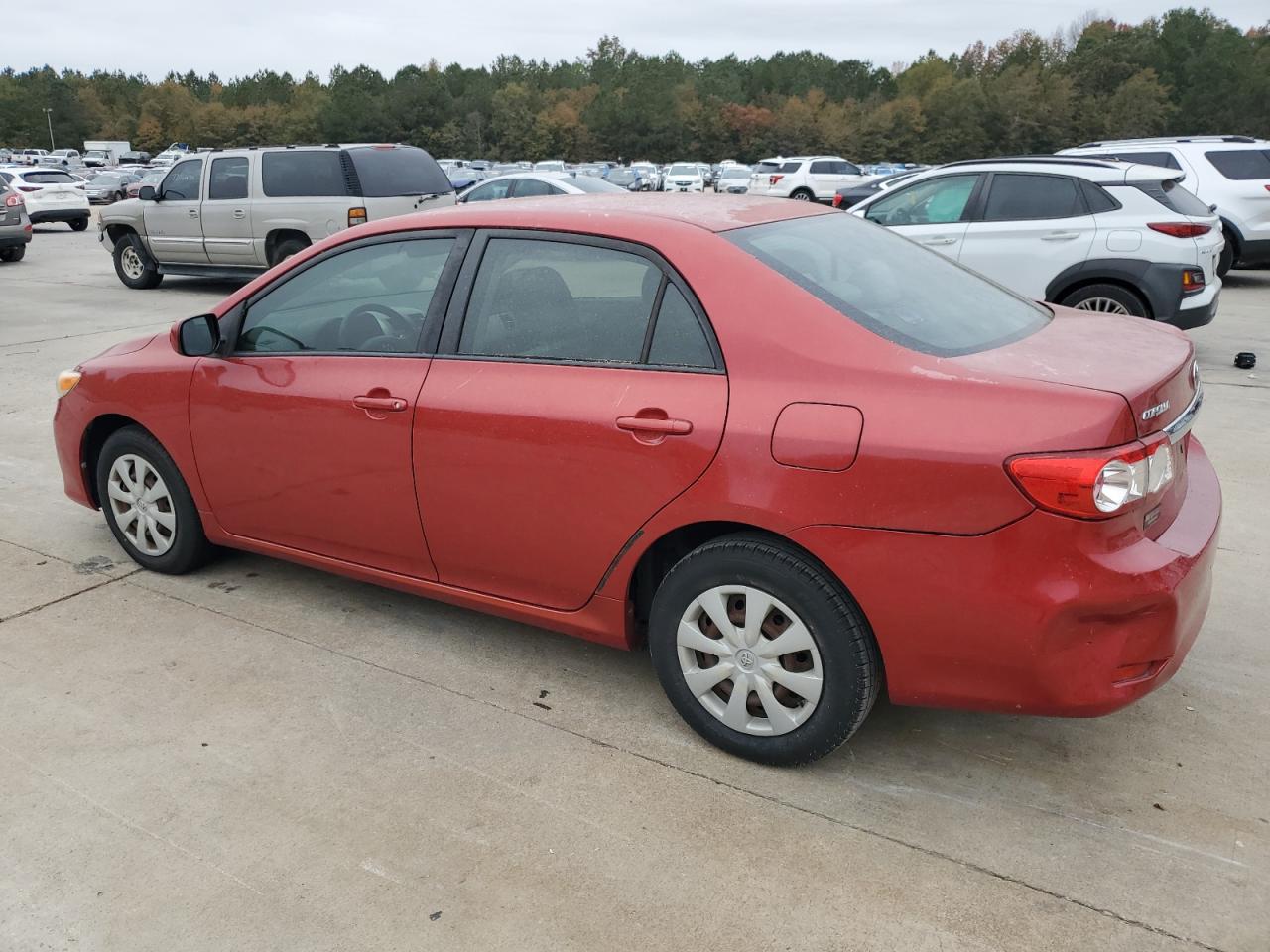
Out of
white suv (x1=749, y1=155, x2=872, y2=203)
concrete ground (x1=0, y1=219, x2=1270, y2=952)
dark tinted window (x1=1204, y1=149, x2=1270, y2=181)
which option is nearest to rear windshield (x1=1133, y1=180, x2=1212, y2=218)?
dark tinted window (x1=1204, y1=149, x2=1270, y2=181)

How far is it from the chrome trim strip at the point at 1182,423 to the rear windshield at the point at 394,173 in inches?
415

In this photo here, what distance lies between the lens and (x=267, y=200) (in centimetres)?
1269

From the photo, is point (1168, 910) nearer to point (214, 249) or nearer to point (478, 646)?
point (478, 646)

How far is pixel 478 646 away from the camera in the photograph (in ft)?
12.9

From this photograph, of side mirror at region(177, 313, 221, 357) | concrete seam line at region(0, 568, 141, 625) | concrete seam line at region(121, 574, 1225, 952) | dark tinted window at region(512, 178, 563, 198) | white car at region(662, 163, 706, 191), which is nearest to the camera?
concrete seam line at region(121, 574, 1225, 952)

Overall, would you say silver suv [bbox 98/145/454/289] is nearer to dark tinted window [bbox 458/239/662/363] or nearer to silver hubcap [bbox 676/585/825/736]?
dark tinted window [bbox 458/239/662/363]

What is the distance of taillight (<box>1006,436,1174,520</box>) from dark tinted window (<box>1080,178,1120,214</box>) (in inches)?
266

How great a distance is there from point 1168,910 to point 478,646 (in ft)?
7.74

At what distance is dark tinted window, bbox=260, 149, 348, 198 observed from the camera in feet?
40.4

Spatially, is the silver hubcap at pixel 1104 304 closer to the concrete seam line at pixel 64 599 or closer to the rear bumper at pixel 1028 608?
the rear bumper at pixel 1028 608

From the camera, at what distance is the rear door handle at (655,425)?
9.77 feet

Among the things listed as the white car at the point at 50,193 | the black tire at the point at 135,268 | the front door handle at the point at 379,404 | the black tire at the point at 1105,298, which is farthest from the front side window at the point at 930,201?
the white car at the point at 50,193

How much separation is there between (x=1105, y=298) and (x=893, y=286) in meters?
6.04

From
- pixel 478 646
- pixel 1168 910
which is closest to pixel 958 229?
pixel 478 646
